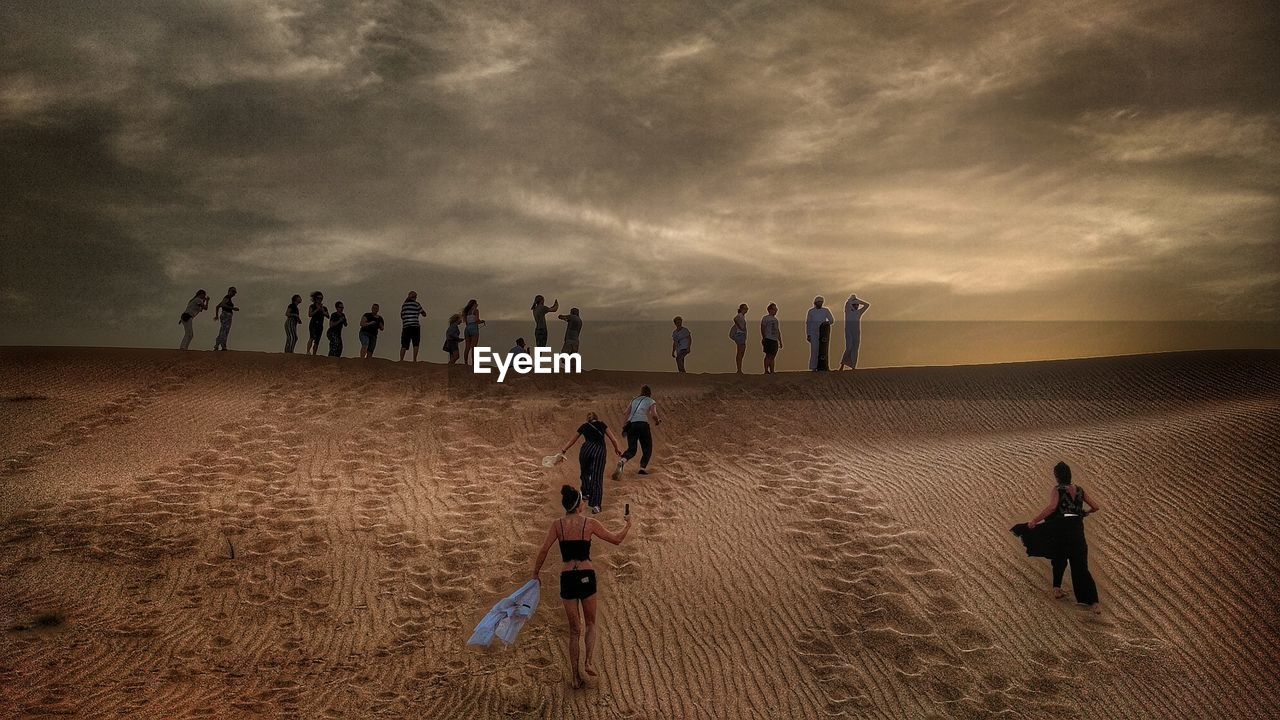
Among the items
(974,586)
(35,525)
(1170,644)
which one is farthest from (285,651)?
(1170,644)

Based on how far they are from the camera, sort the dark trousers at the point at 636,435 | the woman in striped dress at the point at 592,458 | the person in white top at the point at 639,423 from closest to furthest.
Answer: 1. the woman in striped dress at the point at 592,458
2. the person in white top at the point at 639,423
3. the dark trousers at the point at 636,435

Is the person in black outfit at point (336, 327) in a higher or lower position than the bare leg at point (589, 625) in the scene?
higher

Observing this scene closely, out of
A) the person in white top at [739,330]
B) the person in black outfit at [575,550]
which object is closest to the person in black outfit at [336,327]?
the person in white top at [739,330]

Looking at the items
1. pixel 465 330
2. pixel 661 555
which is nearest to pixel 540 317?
pixel 465 330

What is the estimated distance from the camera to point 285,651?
11523mm

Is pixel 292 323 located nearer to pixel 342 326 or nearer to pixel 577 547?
pixel 342 326

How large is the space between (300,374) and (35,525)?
10313 millimetres

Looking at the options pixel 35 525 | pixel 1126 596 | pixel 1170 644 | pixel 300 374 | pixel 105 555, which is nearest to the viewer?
pixel 1170 644

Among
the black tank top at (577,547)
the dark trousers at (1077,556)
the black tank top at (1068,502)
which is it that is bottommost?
the dark trousers at (1077,556)

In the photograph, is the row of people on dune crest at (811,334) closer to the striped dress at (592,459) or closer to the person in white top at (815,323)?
the person in white top at (815,323)

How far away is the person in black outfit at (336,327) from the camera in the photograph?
26656 mm

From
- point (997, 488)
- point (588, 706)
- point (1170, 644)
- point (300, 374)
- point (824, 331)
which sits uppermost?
point (824, 331)

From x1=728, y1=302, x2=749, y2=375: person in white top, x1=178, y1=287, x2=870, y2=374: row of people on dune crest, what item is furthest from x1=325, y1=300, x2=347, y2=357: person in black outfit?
x1=728, y1=302, x2=749, y2=375: person in white top

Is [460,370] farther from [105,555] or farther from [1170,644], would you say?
[1170,644]
